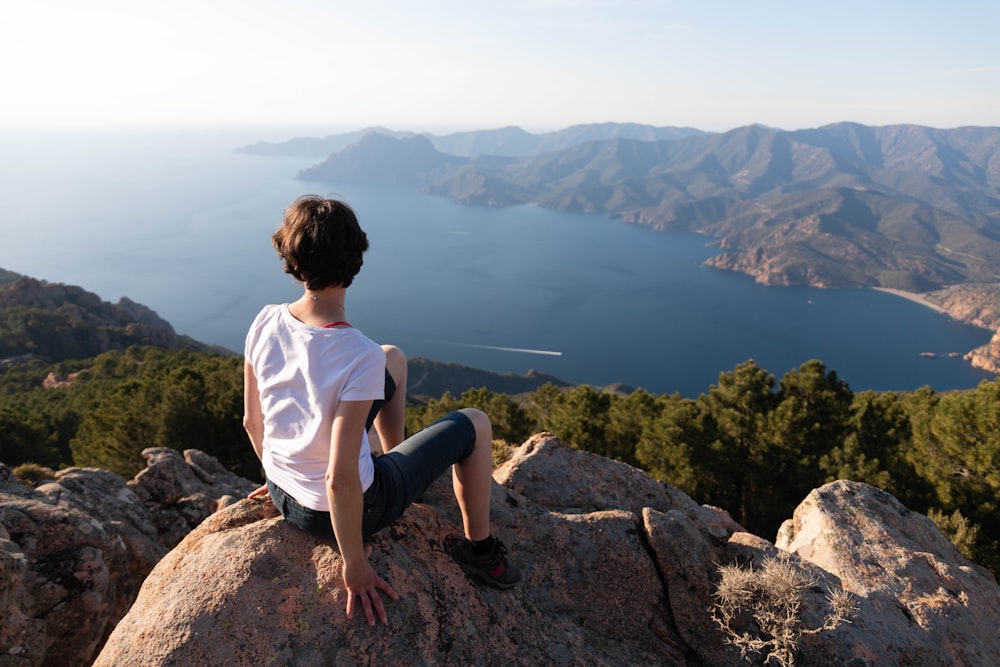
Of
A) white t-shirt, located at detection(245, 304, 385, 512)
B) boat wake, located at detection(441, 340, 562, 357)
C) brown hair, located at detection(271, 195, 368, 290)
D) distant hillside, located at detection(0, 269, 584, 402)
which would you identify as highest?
brown hair, located at detection(271, 195, 368, 290)

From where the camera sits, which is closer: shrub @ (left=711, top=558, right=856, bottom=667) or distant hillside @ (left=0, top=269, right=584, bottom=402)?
shrub @ (left=711, top=558, right=856, bottom=667)

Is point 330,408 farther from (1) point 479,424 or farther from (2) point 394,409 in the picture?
(1) point 479,424

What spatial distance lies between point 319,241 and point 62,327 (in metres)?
81.7

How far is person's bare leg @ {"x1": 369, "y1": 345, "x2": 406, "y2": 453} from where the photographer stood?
156 inches

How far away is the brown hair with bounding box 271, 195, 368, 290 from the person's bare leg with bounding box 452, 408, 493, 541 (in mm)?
1577

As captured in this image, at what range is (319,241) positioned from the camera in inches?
115

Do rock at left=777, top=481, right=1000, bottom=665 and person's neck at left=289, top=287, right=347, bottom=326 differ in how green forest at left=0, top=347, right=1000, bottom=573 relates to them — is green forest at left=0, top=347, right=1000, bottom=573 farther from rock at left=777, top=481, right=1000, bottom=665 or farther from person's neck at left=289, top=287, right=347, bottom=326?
person's neck at left=289, top=287, right=347, bottom=326

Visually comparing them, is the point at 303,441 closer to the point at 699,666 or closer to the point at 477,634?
the point at 477,634

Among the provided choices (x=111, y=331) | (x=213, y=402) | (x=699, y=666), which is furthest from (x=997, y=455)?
(x=111, y=331)

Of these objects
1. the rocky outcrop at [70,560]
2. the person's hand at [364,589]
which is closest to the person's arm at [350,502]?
the person's hand at [364,589]

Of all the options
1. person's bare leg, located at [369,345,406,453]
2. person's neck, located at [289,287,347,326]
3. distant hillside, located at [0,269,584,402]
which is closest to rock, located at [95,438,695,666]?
person's bare leg, located at [369,345,406,453]

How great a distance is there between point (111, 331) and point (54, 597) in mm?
79251

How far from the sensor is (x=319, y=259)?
2973 mm

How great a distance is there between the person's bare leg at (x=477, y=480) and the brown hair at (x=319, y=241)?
1.58 meters
